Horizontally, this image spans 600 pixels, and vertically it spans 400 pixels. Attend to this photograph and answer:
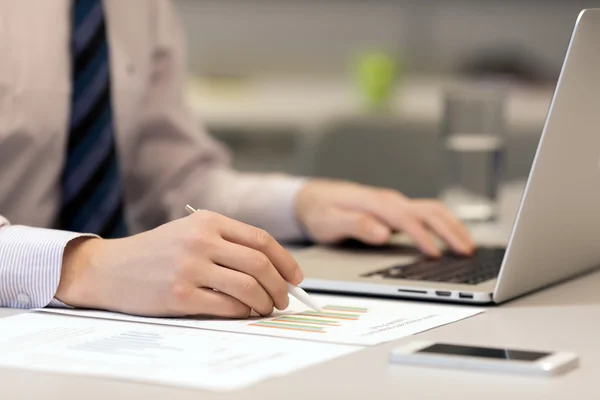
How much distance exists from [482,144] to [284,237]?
1.42ft

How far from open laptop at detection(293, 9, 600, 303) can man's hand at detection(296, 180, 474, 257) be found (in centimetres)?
10

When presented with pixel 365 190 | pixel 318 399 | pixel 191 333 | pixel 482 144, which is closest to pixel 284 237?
pixel 365 190

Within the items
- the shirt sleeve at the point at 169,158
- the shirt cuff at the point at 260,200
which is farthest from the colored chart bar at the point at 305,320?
the shirt sleeve at the point at 169,158

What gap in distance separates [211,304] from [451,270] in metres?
0.36

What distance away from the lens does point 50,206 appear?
1481 mm

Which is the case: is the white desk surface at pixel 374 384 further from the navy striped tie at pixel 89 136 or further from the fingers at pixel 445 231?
the navy striped tie at pixel 89 136

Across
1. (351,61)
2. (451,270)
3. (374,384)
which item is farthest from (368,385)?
(351,61)

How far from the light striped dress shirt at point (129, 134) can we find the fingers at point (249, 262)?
209 millimetres

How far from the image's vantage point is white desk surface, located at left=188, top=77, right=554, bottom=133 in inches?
137

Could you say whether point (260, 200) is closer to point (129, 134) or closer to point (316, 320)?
point (129, 134)

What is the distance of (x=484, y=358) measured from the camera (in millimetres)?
Answer: 739

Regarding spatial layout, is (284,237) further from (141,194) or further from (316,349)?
(316,349)

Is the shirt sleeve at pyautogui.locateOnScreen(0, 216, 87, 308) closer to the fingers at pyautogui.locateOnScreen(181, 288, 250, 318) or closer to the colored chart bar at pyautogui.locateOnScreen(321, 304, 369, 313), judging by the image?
the fingers at pyautogui.locateOnScreen(181, 288, 250, 318)

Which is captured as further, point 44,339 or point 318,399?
point 44,339
